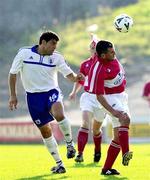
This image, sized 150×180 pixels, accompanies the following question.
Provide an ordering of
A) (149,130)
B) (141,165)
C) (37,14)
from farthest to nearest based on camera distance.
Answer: (37,14)
(149,130)
(141,165)

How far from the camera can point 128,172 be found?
11.4 metres

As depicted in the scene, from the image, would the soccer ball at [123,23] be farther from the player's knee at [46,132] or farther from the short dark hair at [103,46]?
the player's knee at [46,132]

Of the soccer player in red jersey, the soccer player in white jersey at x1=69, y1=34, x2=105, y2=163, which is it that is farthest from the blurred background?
the soccer player in red jersey

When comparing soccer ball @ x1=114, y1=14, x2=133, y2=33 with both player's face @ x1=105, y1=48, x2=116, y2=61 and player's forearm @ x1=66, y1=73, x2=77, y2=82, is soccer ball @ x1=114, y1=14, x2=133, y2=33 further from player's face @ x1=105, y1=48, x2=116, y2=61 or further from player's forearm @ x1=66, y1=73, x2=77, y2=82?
player's face @ x1=105, y1=48, x2=116, y2=61

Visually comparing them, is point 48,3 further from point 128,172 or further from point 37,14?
point 128,172

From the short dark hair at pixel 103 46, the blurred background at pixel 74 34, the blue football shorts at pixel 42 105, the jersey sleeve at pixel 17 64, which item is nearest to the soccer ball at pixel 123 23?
the short dark hair at pixel 103 46

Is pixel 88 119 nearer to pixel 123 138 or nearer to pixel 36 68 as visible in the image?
pixel 36 68

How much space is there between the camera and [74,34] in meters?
51.3

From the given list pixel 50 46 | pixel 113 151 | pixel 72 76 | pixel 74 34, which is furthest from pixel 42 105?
pixel 74 34

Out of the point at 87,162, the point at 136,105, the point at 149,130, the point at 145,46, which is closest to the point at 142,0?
the point at 145,46

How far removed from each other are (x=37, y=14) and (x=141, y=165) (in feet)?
140

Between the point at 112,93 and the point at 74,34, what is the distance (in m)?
40.6

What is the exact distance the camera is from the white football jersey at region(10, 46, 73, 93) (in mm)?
11305

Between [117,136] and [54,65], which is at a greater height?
[54,65]
